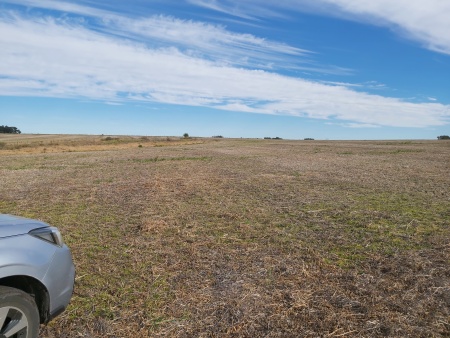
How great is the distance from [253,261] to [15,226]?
3488 millimetres

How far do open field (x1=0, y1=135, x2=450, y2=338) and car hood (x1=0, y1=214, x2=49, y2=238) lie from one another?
115cm

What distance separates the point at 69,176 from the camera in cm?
1622

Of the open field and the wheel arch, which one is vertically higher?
the wheel arch

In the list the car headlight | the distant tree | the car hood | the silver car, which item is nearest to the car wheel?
the silver car

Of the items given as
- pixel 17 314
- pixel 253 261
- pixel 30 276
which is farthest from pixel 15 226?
pixel 253 261

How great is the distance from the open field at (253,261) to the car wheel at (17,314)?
0.68m

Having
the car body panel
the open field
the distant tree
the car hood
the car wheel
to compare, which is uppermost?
the distant tree

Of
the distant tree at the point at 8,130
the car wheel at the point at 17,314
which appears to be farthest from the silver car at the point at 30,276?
the distant tree at the point at 8,130

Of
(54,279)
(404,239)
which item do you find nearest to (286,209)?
(404,239)

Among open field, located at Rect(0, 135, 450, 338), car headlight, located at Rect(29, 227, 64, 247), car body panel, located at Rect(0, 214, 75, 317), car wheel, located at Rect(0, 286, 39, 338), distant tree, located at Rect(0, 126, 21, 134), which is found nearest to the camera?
car wheel, located at Rect(0, 286, 39, 338)

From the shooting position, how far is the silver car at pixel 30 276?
2.94 m

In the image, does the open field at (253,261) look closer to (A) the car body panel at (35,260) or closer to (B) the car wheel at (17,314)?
(A) the car body panel at (35,260)

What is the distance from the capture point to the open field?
12.7ft

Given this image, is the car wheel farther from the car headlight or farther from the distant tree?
the distant tree
